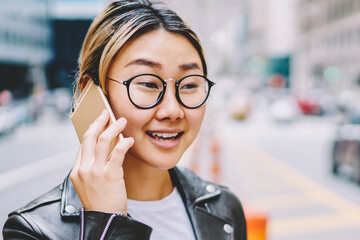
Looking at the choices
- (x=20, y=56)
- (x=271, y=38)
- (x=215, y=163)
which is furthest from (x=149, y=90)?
(x=271, y=38)

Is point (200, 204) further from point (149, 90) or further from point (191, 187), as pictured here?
point (149, 90)

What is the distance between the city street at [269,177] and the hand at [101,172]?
2566mm

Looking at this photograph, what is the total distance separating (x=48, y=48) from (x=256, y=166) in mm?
20591

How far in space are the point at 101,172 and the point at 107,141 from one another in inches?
3.2

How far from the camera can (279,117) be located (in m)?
18.4

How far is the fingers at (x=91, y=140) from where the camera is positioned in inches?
37.2

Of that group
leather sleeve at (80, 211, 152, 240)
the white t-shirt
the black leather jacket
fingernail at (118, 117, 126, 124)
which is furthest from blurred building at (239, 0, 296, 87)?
leather sleeve at (80, 211, 152, 240)

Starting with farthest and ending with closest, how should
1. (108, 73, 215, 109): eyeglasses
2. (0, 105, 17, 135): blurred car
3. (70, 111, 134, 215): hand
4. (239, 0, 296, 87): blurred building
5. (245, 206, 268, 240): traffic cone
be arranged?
(239, 0, 296, 87): blurred building, (0, 105, 17, 135): blurred car, (245, 206, 268, 240): traffic cone, (108, 73, 215, 109): eyeglasses, (70, 111, 134, 215): hand

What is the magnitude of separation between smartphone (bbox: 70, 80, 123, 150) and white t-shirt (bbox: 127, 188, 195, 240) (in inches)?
11.8

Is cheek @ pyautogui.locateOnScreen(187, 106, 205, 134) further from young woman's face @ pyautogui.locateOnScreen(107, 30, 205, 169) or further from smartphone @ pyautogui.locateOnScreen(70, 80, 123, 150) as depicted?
smartphone @ pyautogui.locateOnScreen(70, 80, 123, 150)

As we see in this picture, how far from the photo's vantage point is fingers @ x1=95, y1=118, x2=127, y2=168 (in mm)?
941

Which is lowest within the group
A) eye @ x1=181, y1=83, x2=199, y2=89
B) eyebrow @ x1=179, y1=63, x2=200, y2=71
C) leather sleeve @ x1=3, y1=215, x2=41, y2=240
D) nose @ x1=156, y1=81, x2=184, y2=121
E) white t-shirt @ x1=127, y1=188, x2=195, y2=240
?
white t-shirt @ x1=127, y1=188, x2=195, y2=240

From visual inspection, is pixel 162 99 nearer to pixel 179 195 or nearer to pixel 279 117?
pixel 179 195

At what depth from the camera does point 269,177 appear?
27.3 feet
